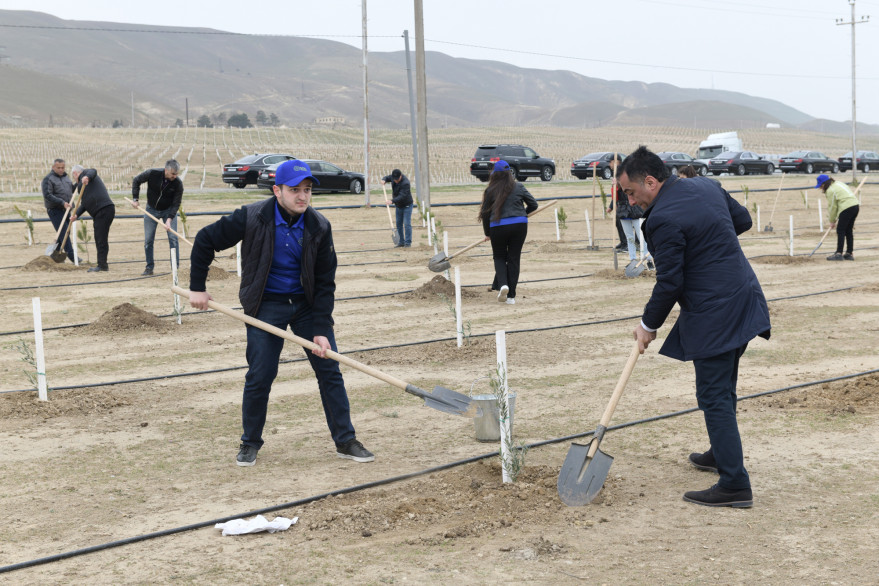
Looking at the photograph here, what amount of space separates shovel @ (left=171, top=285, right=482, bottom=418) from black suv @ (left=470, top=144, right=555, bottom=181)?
31.6m

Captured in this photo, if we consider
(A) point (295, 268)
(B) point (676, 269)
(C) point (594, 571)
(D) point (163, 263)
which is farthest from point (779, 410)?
(D) point (163, 263)

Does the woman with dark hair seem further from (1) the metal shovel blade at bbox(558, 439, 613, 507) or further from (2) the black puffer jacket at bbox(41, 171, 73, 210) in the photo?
(2) the black puffer jacket at bbox(41, 171, 73, 210)

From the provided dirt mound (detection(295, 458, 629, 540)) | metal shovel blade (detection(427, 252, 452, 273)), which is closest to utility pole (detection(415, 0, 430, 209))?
metal shovel blade (detection(427, 252, 452, 273))

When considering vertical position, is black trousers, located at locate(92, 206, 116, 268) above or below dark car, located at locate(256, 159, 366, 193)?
below

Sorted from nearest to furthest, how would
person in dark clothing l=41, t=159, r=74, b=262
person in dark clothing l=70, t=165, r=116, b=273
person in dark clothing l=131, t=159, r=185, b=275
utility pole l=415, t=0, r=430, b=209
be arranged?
1. person in dark clothing l=131, t=159, r=185, b=275
2. person in dark clothing l=70, t=165, r=116, b=273
3. person in dark clothing l=41, t=159, r=74, b=262
4. utility pole l=415, t=0, r=430, b=209

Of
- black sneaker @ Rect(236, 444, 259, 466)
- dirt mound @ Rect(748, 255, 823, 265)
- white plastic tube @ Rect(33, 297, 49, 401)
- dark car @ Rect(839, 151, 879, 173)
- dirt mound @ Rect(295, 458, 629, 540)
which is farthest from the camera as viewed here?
dark car @ Rect(839, 151, 879, 173)

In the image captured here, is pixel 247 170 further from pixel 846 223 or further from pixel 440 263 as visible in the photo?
pixel 846 223

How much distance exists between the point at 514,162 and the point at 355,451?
3289 centimetres

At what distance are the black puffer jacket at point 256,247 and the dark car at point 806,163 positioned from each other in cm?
4566

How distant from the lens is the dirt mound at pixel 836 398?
22.5 feet

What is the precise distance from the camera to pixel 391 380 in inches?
223

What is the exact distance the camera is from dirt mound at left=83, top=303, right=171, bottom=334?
10.4 metres

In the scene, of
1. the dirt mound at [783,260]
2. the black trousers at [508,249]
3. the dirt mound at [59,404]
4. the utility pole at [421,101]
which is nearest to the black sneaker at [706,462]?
the dirt mound at [59,404]

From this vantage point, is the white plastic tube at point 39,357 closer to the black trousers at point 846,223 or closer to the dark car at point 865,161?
the black trousers at point 846,223
